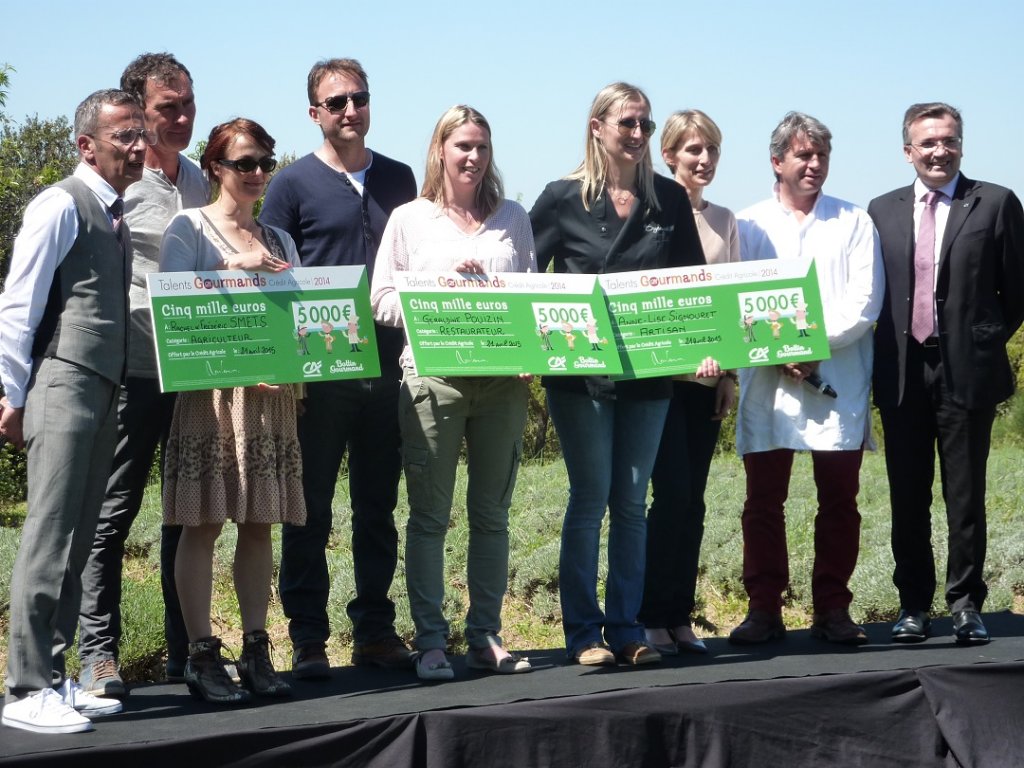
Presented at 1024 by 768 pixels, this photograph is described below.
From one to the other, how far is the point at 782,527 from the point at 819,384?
2.17 ft

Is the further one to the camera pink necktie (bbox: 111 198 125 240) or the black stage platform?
pink necktie (bbox: 111 198 125 240)

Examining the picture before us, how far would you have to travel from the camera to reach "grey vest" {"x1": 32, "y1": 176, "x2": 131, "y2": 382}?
4.09 m

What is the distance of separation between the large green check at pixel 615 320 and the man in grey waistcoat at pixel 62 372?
1.12 meters

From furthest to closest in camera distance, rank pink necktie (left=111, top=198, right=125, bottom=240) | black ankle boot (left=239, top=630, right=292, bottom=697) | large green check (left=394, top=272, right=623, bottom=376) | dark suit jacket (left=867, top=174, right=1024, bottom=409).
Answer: dark suit jacket (left=867, top=174, right=1024, bottom=409) → large green check (left=394, top=272, right=623, bottom=376) → black ankle boot (left=239, top=630, right=292, bottom=697) → pink necktie (left=111, top=198, right=125, bottom=240)

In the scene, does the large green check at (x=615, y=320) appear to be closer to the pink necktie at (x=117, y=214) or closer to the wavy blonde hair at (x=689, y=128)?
the wavy blonde hair at (x=689, y=128)

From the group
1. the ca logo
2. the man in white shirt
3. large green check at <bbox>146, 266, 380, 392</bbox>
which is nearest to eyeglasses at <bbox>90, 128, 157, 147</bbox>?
large green check at <bbox>146, 266, 380, 392</bbox>

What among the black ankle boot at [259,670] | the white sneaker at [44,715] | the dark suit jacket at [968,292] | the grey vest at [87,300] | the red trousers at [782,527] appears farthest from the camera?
the red trousers at [782,527]

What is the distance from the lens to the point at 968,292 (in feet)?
17.5

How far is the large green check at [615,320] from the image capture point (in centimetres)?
476

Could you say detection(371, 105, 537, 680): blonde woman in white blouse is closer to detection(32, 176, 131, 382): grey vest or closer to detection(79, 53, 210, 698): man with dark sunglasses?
detection(79, 53, 210, 698): man with dark sunglasses

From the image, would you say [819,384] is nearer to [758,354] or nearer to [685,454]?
[758,354]

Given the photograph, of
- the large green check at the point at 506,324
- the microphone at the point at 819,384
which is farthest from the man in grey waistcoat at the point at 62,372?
the microphone at the point at 819,384

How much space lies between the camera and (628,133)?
16.2 feet

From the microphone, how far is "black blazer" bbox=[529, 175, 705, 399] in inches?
28.2
